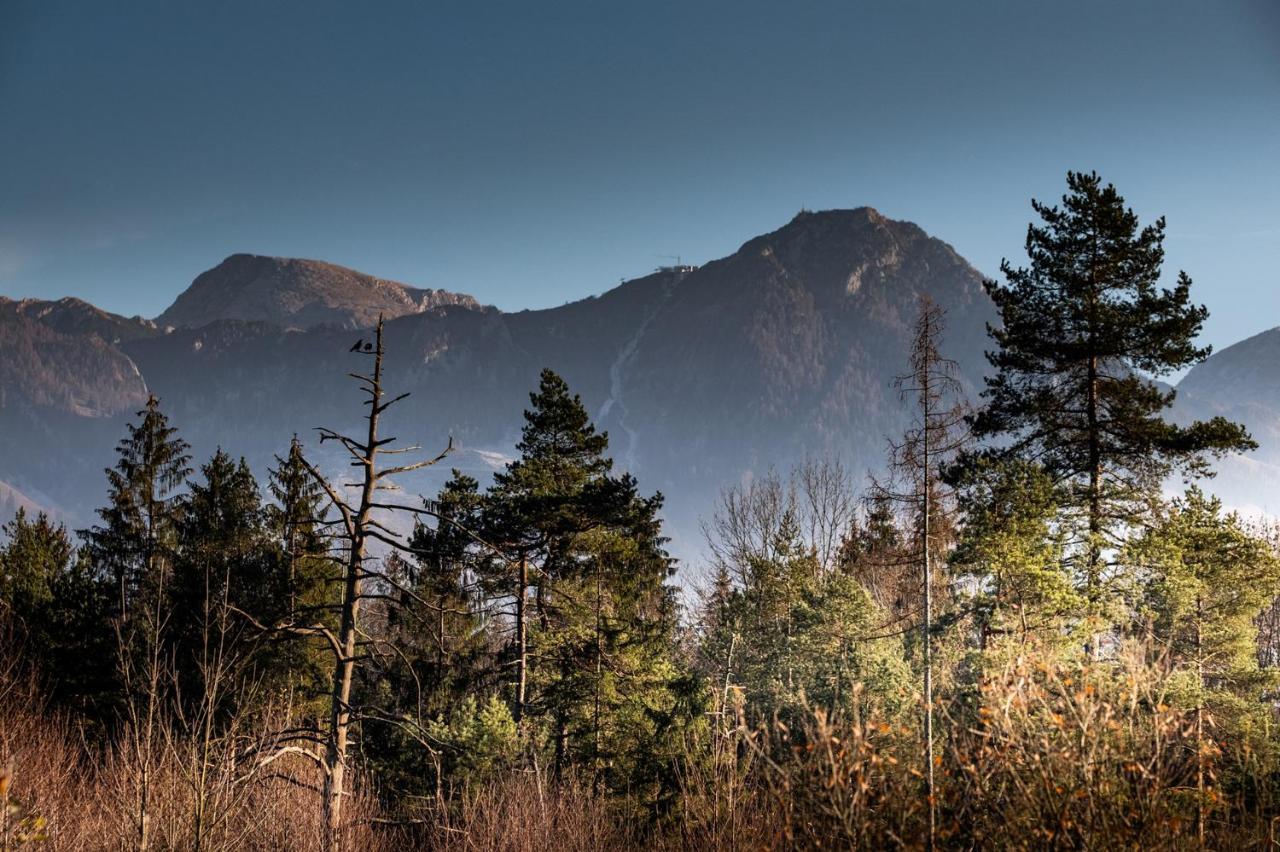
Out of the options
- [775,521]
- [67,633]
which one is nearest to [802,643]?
[775,521]

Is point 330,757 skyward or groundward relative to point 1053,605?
groundward

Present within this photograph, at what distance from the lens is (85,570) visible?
1096 inches

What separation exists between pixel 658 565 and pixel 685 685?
599 inches

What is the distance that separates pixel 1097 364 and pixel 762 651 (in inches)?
493

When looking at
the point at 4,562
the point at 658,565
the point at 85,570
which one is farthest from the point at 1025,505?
the point at 4,562

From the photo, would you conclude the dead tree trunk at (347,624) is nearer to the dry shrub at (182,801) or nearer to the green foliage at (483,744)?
Answer: the dry shrub at (182,801)

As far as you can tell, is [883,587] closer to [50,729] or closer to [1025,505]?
[1025,505]

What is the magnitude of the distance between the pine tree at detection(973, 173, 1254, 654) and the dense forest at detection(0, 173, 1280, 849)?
67 millimetres

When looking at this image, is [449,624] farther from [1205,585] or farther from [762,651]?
[1205,585]

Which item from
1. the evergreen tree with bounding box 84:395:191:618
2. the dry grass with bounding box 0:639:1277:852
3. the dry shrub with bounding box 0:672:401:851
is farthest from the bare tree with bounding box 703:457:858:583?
the dry shrub with bounding box 0:672:401:851

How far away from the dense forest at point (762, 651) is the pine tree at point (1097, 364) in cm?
7

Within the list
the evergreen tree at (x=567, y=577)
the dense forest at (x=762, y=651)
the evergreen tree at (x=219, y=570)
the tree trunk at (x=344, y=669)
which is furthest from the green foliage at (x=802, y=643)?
the evergreen tree at (x=219, y=570)

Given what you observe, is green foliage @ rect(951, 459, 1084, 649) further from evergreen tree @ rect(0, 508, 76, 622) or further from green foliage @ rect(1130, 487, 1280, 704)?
evergreen tree @ rect(0, 508, 76, 622)

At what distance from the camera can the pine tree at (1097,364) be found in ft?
54.1
